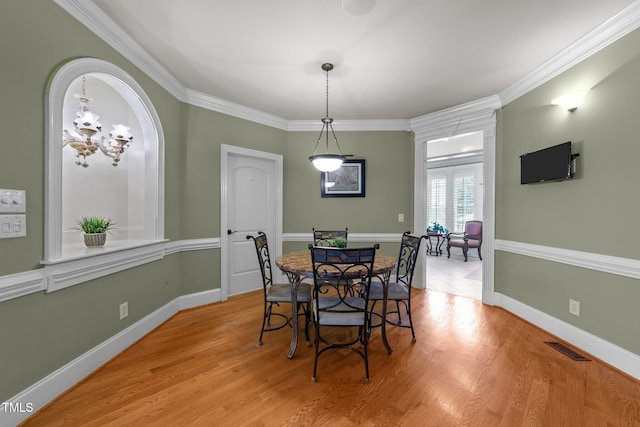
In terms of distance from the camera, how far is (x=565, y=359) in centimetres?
216

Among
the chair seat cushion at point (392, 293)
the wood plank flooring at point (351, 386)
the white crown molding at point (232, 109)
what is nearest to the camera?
the wood plank flooring at point (351, 386)

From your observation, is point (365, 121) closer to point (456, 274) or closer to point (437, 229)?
point (456, 274)

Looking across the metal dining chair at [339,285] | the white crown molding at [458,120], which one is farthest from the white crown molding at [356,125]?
the metal dining chair at [339,285]

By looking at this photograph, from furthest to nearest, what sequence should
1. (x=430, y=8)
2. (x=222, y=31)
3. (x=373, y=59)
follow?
(x=373, y=59) < (x=222, y=31) < (x=430, y=8)

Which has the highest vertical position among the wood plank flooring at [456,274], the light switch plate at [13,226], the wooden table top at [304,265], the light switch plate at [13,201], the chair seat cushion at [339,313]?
the light switch plate at [13,201]

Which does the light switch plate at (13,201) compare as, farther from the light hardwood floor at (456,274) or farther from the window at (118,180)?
the light hardwood floor at (456,274)

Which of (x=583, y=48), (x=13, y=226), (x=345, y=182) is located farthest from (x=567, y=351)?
(x=13, y=226)

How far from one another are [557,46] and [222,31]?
2.86 meters

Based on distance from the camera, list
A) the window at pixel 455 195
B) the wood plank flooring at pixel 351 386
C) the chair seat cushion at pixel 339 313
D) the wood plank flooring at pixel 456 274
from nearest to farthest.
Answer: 1. the wood plank flooring at pixel 351 386
2. the chair seat cushion at pixel 339 313
3. the wood plank flooring at pixel 456 274
4. the window at pixel 455 195

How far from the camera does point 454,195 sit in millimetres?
7117

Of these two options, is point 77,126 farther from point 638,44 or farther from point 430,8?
point 638,44

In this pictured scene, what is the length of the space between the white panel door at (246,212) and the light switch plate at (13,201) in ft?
7.03

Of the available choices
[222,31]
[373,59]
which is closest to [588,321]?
[373,59]

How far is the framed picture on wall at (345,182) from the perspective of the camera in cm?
421
